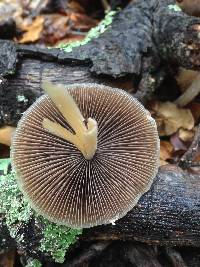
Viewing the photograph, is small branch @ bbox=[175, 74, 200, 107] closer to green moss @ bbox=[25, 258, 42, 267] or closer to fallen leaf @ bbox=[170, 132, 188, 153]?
fallen leaf @ bbox=[170, 132, 188, 153]

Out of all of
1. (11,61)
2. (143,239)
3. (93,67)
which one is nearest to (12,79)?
(11,61)

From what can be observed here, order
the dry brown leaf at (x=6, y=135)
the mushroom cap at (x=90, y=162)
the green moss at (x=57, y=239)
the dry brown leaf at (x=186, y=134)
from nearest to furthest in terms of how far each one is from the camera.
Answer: the mushroom cap at (x=90, y=162), the green moss at (x=57, y=239), the dry brown leaf at (x=6, y=135), the dry brown leaf at (x=186, y=134)

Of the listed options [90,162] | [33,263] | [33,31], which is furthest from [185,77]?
[33,263]

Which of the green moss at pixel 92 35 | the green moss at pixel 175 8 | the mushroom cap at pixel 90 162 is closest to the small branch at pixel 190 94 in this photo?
the green moss at pixel 175 8

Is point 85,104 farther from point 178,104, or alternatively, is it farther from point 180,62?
point 178,104

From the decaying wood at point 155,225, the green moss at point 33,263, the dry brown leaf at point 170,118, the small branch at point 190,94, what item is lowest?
the green moss at point 33,263

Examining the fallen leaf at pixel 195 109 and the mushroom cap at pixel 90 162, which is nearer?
the mushroom cap at pixel 90 162

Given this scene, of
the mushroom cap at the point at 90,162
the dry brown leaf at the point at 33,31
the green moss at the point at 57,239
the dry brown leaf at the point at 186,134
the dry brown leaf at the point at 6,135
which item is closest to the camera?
the mushroom cap at the point at 90,162

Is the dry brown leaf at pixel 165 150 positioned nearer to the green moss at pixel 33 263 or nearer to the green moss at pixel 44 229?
the green moss at pixel 44 229
